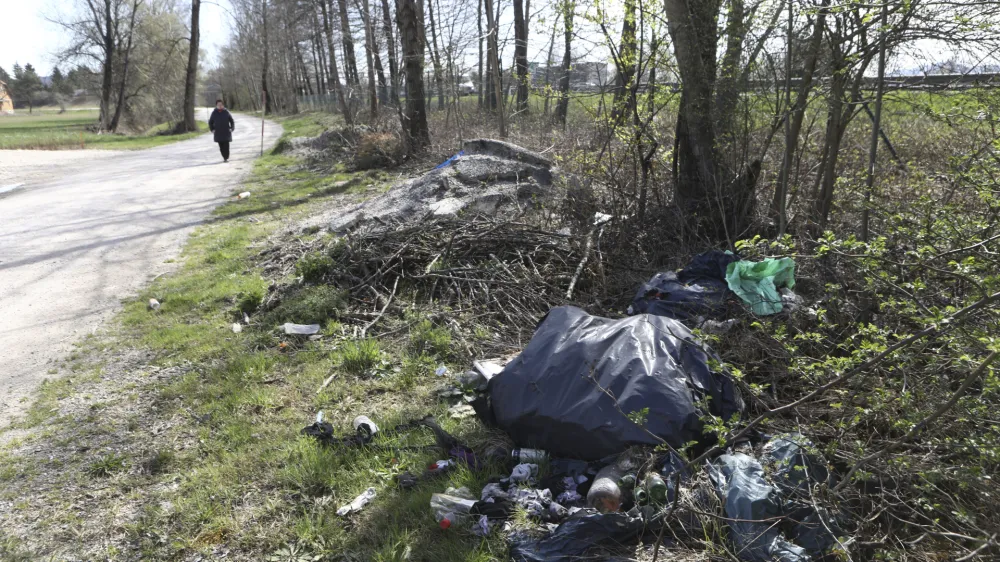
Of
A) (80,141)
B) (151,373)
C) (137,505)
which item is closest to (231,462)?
(137,505)

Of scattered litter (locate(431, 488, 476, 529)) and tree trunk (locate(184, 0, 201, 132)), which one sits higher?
tree trunk (locate(184, 0, 201, 132))

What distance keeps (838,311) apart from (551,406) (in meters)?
2.07

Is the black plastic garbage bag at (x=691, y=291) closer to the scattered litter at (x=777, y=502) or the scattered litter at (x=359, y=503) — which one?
the scattered litter at (x=777, y=502)

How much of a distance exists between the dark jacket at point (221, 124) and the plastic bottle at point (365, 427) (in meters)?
14.8

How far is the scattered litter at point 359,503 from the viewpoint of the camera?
299 centimetres

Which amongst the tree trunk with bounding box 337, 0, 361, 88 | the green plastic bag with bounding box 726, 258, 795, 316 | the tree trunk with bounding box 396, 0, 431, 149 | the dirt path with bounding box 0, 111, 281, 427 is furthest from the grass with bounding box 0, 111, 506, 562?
the tree trunk with bounding box 337, 0, 361, 88

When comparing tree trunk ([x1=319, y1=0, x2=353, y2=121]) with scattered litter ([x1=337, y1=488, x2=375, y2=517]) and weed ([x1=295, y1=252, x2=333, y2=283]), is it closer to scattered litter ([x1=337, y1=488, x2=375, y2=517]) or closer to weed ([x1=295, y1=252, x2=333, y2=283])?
weed ([x1=295, y1=252, x2=333, y2=283])

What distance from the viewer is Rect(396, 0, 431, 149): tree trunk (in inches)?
515

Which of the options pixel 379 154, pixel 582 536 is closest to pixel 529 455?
pixel 582 536

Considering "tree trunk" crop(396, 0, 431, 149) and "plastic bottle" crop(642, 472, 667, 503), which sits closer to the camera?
"plastic bottle" crop(642, 472, 667, 503)

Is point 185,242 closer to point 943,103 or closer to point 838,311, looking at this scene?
point 838,311

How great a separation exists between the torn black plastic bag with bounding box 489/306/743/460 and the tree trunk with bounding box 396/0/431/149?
36.5ft

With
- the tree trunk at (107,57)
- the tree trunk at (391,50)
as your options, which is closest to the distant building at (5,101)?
the tree trunk at (107,57)

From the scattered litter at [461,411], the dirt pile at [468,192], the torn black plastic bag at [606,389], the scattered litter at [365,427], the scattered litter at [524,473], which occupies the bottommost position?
the scattered litter at [461,411]
